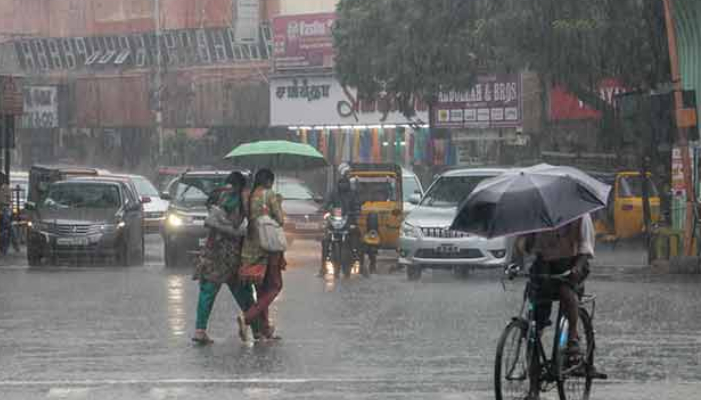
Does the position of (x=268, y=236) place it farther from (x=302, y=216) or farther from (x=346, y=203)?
(x=302, y=216)

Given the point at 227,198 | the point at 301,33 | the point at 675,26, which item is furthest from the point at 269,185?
the point at 301,33

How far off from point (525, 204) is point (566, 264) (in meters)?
0.64

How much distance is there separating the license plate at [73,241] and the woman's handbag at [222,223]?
13.7 m

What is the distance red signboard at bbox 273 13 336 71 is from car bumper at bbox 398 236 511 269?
36.5 meters

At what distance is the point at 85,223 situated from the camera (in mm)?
28453

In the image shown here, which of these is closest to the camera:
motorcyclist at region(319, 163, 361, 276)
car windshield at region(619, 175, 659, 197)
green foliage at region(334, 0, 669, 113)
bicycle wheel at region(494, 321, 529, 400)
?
bicycle wheel at region(494, 321, 529, 400)

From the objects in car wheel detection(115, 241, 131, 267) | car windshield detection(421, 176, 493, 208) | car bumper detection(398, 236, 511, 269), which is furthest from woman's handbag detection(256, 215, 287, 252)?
car wheel detection(115, 241, 131, 267)

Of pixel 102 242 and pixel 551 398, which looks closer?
pixel 551 398

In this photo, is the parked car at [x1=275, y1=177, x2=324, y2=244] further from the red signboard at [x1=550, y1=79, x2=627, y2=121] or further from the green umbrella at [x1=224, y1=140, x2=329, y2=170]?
the red signboard at [x1=550, y1=79, x2=627, y2=121]

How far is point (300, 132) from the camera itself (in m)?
62.8

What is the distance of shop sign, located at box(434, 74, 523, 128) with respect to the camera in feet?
173

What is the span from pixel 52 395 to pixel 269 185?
164 inches

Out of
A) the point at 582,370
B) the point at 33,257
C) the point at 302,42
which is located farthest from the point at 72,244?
the point at 302,42

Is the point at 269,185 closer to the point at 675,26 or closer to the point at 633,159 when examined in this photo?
the point at 675,26
